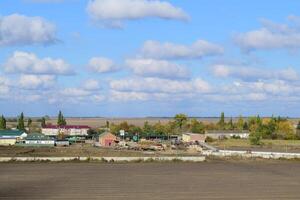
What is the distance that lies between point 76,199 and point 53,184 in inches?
171

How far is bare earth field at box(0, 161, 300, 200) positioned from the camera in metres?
19.0

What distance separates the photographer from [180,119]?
13300 centimetres

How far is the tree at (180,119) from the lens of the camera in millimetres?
132500

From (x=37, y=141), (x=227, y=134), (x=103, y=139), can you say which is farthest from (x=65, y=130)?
(x=37, y=141)

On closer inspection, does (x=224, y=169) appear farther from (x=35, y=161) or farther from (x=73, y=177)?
(x=35, y=161)

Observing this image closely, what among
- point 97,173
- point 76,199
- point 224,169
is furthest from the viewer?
point 224,169

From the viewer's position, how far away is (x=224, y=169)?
2889 centimetres

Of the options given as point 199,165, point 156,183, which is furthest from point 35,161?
point 156,183

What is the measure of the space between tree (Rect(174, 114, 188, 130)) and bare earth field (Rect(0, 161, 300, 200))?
100 m

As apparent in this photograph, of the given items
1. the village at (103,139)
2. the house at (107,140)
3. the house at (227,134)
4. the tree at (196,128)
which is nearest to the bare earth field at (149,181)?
the village at (103,139)

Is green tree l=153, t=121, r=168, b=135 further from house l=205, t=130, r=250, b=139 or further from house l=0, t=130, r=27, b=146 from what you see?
house l=0, t=130, r=27, b=146

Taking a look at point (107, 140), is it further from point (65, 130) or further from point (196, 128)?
point (196, 128)

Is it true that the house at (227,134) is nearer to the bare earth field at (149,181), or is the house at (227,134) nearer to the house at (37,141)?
the house at (37,141)

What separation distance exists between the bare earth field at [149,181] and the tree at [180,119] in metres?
100
